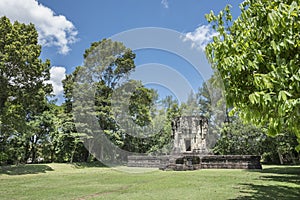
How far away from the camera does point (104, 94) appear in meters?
30.2

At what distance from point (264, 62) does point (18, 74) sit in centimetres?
1877

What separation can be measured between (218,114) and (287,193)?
29.6m

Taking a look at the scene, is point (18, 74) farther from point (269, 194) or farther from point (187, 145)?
point (269, 194)

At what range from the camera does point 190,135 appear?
25.1 m

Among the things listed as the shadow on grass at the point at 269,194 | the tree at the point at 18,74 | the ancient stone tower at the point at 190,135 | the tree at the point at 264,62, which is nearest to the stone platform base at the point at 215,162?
the ancient stone tower at the point at 190,135

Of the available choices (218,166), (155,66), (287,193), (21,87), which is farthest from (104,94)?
(287,193)

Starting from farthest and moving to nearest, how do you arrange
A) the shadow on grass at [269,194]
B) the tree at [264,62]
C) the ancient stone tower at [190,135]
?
the ancient stone tower at [190,135], the shadow on grass at [269,194], the tree at [264,62]

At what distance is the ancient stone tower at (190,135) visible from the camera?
25.2m

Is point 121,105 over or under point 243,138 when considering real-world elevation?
over

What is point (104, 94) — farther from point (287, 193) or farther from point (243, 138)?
point (287, 193)

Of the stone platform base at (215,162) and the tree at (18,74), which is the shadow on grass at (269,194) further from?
the tree at (18,74)

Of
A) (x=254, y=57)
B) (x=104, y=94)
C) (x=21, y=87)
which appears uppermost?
(x=104, y=94)

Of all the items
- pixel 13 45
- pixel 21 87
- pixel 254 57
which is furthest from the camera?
pixel 21 87

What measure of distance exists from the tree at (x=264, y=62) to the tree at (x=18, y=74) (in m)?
17.0
